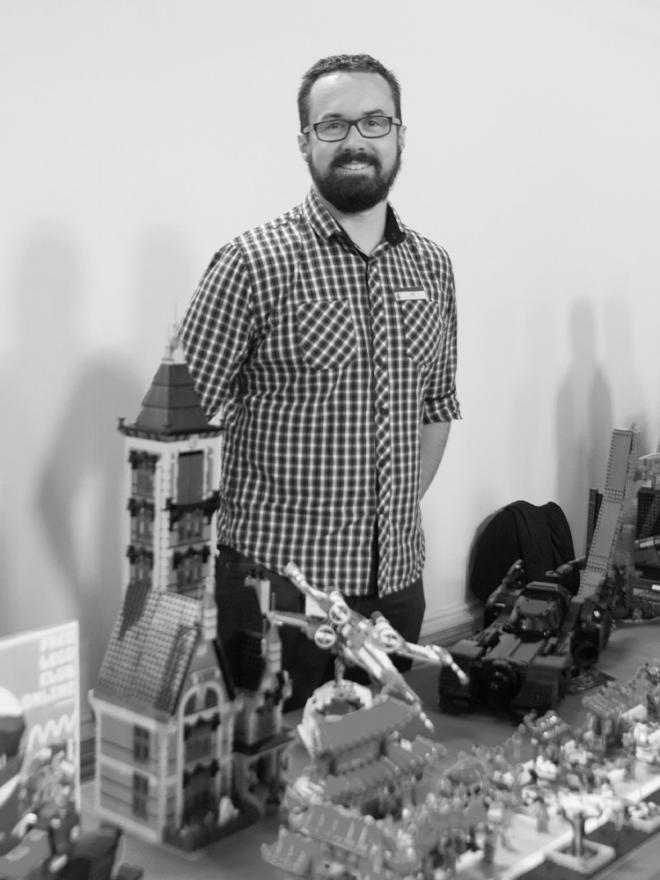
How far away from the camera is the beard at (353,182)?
1.83 meters

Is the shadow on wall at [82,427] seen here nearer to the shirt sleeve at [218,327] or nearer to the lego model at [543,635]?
the shirt sleeve at [218,327]

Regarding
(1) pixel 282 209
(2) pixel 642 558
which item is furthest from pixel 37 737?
(2) pixel 642 558

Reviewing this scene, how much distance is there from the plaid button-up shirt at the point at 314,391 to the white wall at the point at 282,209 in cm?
19

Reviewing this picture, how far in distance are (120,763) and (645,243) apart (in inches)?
99.5

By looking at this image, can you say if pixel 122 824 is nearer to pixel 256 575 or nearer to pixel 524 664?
pixel 256 575

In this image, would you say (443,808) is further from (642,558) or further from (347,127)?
(642,558)

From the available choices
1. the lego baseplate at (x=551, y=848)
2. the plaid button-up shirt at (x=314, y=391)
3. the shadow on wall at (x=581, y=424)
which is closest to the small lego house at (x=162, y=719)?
the lego baseplate at (x=551, y=848)

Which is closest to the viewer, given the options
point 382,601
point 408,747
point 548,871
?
point 548,871

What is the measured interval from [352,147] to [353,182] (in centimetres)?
5

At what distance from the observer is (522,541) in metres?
2.85

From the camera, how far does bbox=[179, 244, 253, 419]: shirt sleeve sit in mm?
1827

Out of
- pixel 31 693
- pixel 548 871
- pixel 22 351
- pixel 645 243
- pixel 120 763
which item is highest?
pixel 645 243

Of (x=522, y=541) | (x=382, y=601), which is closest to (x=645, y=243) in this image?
(x=522, y=541)

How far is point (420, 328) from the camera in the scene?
1.98 metres
